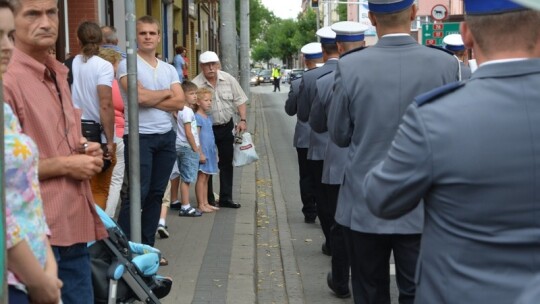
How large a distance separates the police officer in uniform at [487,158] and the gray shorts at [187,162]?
752cm

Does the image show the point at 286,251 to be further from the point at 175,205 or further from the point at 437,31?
the point at 437,31

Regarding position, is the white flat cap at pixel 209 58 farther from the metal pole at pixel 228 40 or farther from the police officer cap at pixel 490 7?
the metal pole at pixel 228 40

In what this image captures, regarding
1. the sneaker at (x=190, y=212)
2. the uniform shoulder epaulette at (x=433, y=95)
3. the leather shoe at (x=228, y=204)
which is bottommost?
the leather shoe at (x=228, y=204)

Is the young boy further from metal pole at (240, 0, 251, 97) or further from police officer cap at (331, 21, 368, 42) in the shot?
metal pole at (240, 0, 251, 97)

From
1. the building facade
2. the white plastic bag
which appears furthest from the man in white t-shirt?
the building facade

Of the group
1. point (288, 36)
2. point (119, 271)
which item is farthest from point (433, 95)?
point (288, 36)

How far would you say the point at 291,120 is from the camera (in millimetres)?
30812

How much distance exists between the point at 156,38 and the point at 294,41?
11350 centimetres

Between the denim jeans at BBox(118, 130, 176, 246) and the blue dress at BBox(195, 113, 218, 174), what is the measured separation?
2905mm

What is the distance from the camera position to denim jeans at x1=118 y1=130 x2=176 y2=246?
→ 7.16 m

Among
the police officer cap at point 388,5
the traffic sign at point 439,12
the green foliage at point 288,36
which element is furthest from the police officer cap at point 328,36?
the green foliage at point 288,36

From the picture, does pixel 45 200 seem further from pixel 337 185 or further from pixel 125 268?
pixel 337 185

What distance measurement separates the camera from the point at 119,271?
185 inches

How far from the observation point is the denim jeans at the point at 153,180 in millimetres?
7164
